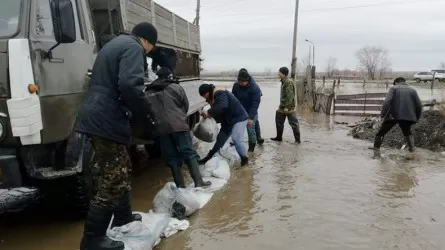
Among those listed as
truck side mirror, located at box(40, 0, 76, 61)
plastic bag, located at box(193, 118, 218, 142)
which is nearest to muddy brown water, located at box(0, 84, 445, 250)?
plastic bag, located at box(193, 118, 218, 142)

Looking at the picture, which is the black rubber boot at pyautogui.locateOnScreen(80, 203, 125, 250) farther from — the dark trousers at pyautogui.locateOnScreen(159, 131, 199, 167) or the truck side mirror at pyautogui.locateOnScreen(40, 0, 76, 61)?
→ the dark trousers at pyautogui.locateOnScreen(159, 131, 199, 167)

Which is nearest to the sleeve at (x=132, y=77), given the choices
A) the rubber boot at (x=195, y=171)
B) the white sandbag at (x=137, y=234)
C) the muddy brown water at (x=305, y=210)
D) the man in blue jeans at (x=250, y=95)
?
the white sandbag at (x=137, y=234)

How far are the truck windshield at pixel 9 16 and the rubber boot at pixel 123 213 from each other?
1633mm

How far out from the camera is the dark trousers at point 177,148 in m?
5.33

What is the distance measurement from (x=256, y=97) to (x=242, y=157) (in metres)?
1.71

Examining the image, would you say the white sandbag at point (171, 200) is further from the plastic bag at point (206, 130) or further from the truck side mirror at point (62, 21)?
the plastic bag at point (206, 130)

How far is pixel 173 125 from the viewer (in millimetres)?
5191

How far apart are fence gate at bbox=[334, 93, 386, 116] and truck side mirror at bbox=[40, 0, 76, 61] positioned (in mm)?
13867

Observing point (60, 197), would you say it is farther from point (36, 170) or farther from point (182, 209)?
point (182, 209)

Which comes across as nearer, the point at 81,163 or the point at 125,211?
the point at 125,211

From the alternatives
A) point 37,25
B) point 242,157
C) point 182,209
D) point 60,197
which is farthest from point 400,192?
point 37,25

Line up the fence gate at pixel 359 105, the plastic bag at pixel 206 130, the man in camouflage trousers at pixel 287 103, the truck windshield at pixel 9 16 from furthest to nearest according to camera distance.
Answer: the fence gate at pixel 359 105 → the man in camouflage trousers at pixel 287 103 → the plastic bag at pixel 206 130 → the truck windshield at pixel 9 16

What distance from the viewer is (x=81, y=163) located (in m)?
4.11

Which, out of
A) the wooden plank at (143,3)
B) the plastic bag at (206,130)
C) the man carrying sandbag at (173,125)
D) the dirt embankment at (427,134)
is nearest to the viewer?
the man carrying sandbag at (173,125)
